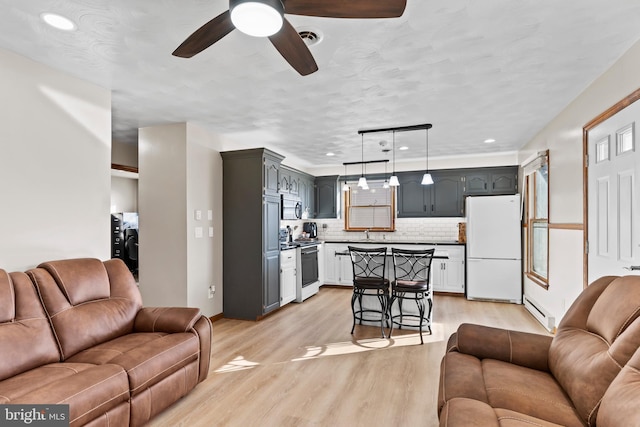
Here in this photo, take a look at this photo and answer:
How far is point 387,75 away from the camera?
2.84 m

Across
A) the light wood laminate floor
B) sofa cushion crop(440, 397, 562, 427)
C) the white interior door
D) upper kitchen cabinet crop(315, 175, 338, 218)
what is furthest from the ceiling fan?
upper kitchen cabinet crop(315, 175, 338, 218)

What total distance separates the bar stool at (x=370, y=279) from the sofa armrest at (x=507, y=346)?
1887 millimetres

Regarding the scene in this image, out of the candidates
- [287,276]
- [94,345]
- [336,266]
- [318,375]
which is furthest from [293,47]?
[336,266]

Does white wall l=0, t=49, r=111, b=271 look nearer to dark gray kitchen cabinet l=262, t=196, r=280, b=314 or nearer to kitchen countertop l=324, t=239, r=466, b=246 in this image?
dark gray kitchen cabinet l=262, t=196, r=280, b=314

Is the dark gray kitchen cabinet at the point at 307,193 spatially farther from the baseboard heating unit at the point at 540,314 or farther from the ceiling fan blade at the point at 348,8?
the ceiling fan blade at the point at 348,8

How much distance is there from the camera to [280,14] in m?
1.42

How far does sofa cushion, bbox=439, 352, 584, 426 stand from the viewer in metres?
1.51

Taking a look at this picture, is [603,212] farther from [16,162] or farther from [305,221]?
[305,221]

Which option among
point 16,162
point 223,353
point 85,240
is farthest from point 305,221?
point 16,162

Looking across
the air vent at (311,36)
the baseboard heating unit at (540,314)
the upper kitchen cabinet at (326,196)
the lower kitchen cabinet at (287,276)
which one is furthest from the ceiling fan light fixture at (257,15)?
the upper kitchen cabinet at (326,196)

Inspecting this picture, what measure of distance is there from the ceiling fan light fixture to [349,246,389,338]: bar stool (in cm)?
304

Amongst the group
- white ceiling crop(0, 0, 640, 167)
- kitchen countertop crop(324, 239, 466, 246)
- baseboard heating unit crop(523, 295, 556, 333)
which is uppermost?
white ceiling crop(0, 0, 640, 167)

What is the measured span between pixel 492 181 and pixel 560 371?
502 centimetres

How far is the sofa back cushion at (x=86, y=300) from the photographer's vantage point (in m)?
2.32
